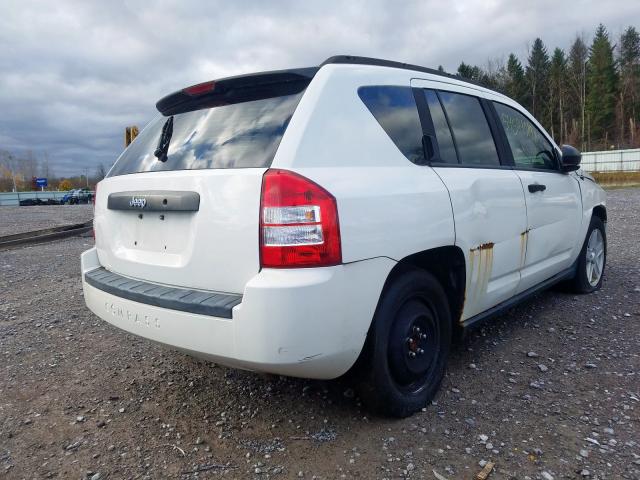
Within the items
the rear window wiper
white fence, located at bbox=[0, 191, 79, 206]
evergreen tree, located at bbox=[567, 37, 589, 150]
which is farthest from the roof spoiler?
evergreen tree, located at bbox=[567, 37, 589, 150]

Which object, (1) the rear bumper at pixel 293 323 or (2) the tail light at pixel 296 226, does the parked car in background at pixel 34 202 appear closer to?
(1) the rear bumper at pixel 293 323

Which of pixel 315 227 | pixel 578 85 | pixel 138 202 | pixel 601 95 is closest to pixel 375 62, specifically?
pixel 315 227

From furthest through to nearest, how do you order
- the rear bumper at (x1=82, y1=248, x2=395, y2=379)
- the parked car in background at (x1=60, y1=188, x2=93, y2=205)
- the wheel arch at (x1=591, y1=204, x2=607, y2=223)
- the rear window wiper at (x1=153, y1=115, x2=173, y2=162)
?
1. the parked car in background at (x1=60, y1=188, x2=93, y2=205)
2. the wheel arch at (x1=591, y1=204, x2=607, y2=223)
3. the rear window wiper at (x1=153, y1=115, x2=173, y2=162)
4. the rear bumper at (x1=82, y1=248, x2=395, y2=379)

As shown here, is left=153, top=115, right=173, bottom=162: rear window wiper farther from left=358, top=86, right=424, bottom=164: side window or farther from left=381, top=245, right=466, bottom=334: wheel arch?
left=381, top=245, right=466, bottom=334: wheel arch

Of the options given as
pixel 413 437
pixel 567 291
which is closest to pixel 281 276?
pixel 413 437

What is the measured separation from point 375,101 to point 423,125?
418 millimetres

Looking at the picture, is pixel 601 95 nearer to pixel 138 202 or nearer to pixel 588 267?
pixel 588 267

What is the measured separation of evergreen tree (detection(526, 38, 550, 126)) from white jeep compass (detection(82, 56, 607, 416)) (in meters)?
60.7

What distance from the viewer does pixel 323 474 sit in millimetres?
2129

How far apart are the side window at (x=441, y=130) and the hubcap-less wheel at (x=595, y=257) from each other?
8.45ft

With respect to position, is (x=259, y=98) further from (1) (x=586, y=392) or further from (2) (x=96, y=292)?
(1) (x=586, y=392)

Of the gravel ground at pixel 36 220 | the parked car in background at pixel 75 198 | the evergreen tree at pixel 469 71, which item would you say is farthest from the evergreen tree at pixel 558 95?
the parked car in background at pixel 75 198

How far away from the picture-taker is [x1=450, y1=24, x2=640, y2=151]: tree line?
172 ft

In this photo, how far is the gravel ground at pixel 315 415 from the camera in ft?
→ 7.22
